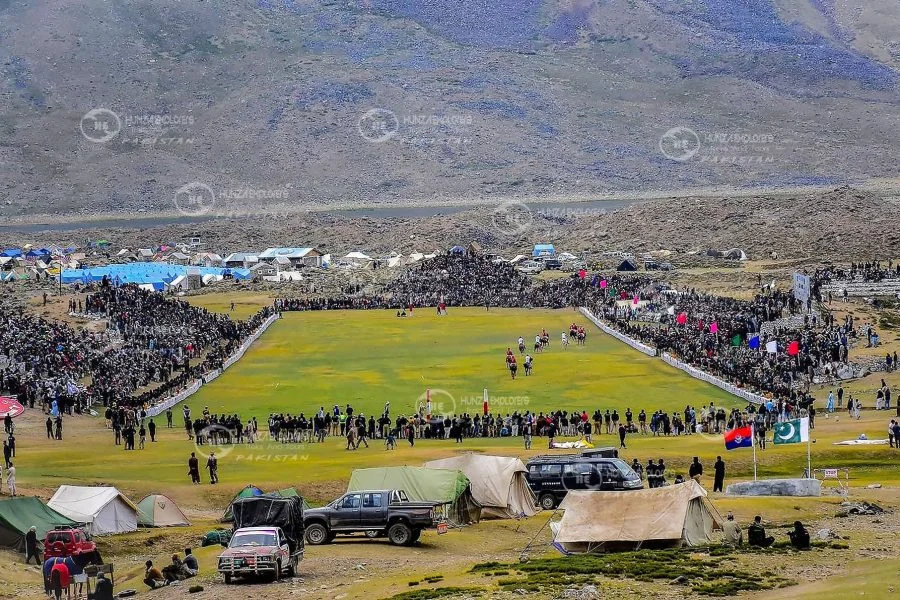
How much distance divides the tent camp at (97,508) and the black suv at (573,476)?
11.1 m

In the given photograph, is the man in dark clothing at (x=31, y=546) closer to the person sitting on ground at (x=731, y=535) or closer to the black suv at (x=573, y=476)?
Result: the black suv at (x=573, y=476)

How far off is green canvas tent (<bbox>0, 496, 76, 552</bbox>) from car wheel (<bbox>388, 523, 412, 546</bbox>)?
8569 mm

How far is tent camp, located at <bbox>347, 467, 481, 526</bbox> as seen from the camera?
118 ft

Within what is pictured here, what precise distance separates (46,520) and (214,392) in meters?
33.3

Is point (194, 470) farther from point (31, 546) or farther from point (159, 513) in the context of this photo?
point (31, 546)

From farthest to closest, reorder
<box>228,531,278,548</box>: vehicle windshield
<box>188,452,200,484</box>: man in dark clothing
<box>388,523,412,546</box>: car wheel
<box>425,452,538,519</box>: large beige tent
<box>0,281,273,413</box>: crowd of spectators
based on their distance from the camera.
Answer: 1. <box>0,281,273,413</box>: crowd of spectators
2. <box>188,452,200,484</box>: man in dark clothing
3. <box>425,452,538,519</box>: large beige tent
4. <box>388,523,412,546</box>: car wheel
5. <box>228,531,278,548</box>: vehicle windshield

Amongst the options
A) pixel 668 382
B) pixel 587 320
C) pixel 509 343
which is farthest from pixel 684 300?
pixel 668 382

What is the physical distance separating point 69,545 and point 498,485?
11.5 meters

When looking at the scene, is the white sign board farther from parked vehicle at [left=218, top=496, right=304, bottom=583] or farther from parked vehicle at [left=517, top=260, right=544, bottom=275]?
parked vehicle at [left=517, top=260, right=544, bottom=275]

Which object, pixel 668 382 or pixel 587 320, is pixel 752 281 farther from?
pixel 668 382

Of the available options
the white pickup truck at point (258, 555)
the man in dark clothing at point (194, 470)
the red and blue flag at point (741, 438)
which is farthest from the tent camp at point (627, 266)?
the white pickup truck at point (258, 555)

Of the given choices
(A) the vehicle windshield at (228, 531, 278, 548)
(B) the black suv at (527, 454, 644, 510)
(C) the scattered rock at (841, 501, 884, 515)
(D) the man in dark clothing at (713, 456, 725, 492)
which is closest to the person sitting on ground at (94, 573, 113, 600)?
(A) the vehicle windshield at (228, 531, 278, 548)

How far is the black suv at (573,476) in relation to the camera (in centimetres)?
3778

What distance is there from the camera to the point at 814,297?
93062mm
